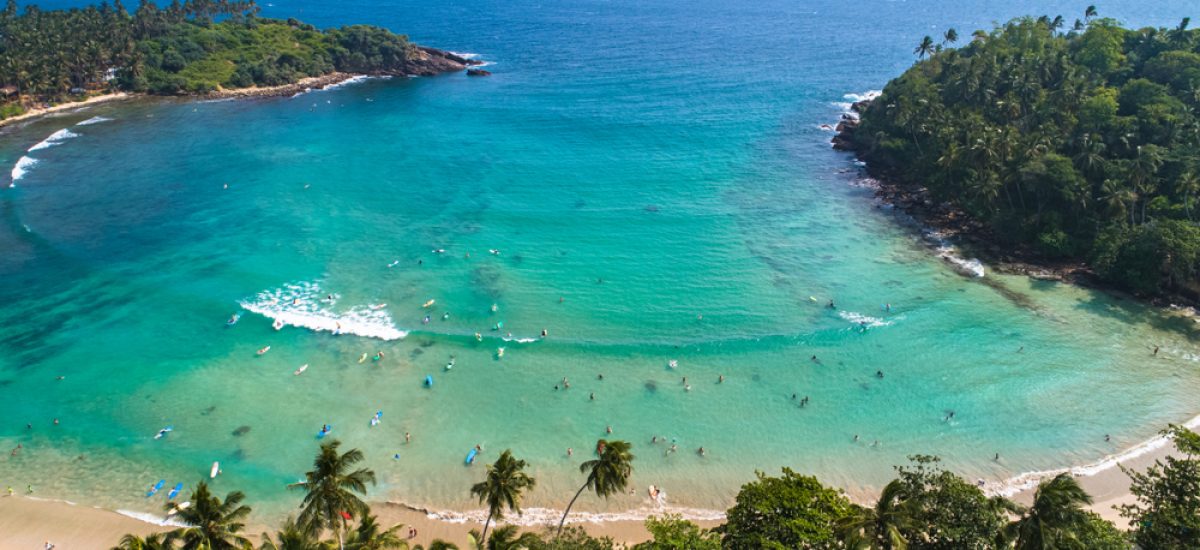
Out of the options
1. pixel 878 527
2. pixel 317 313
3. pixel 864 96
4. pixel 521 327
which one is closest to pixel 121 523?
pixel 317 313

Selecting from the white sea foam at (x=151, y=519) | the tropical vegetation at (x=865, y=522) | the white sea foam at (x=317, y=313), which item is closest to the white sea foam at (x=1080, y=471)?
the tropical vegetation at (x=865, y=522)

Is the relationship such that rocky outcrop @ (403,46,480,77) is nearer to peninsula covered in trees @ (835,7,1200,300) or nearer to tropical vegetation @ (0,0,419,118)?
tropical vegetation @ (0,0,419,118)

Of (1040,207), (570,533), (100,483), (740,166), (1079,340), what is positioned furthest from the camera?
(740,166)

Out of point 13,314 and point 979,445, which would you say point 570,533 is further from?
point 13,314

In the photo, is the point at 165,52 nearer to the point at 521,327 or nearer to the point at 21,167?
the point at 21,167

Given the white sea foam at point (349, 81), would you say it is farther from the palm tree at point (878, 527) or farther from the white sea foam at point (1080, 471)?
the palm tree at point (878, 527)

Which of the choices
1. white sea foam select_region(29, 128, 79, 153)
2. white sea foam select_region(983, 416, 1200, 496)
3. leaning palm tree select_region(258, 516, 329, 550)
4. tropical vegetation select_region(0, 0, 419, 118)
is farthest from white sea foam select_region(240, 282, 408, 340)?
tropical vegetation select_region(0, 0, 419, 118)

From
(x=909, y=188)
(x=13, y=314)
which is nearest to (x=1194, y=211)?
(x=909, y=188)

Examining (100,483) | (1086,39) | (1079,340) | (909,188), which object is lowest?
(100,483)
